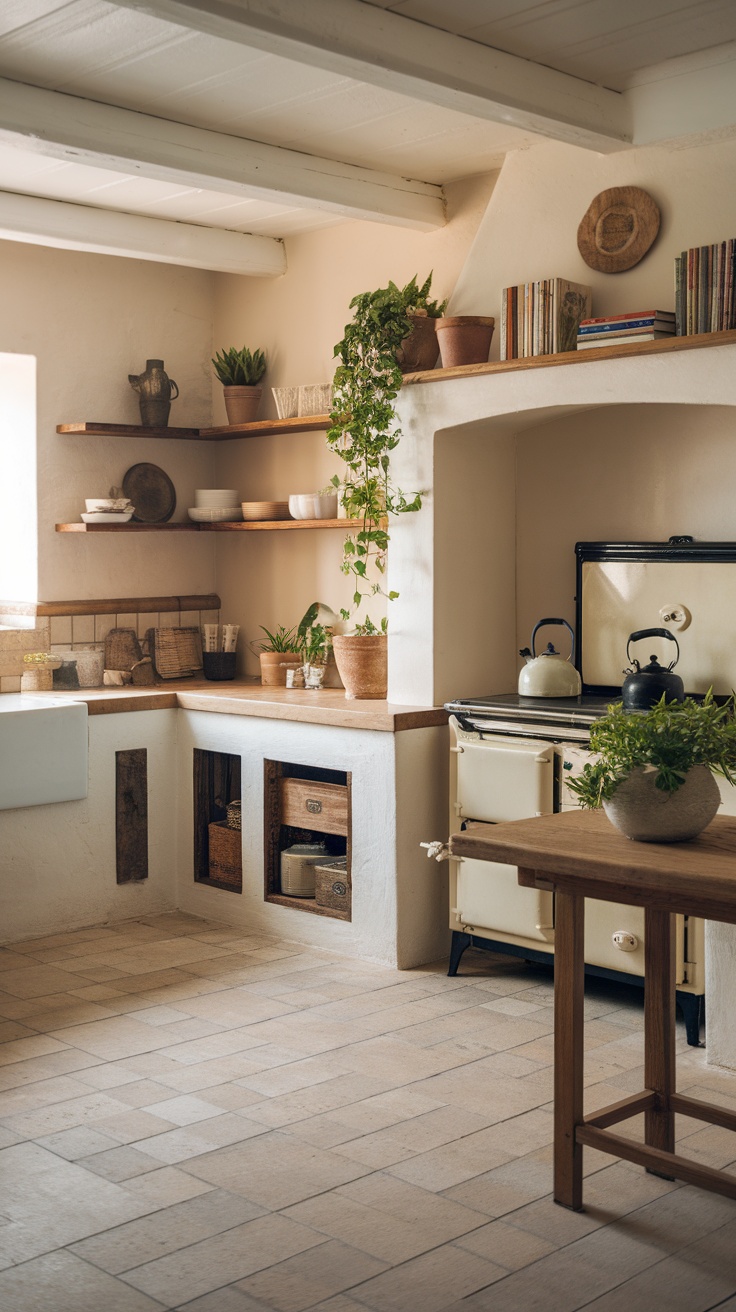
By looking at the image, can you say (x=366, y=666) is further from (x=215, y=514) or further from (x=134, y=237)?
(x=134, y=237)

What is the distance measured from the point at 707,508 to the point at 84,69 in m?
2.40

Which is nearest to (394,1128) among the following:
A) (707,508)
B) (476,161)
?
(707,508)

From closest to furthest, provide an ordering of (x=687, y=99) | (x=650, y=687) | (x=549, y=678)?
(x=687, y=99)
(x=650, y=687)
(x=549, y=678)

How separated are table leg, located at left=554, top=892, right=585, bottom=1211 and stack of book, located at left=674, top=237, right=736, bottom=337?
1978 millimetres

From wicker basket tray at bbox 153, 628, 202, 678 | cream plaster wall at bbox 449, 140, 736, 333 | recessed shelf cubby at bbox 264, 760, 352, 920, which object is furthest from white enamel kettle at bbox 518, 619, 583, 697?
wicker basket tray at bbox 153, 628, 202, 678

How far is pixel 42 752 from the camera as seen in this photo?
16.6ft

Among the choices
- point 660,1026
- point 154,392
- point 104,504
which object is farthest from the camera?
point 154,392

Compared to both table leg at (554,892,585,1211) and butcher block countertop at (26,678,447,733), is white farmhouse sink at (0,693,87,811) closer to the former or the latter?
butcher block countertop at (26,678,447,733)

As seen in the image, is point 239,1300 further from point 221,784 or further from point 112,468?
point 112,468

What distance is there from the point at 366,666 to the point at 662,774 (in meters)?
2.52

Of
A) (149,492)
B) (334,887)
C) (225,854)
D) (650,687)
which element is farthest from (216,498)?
(650,687)

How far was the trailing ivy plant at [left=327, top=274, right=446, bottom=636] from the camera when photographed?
189 inches

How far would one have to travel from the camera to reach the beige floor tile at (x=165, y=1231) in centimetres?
269

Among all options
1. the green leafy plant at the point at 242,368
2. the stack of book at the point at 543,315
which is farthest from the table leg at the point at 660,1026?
the green leafy plant at the point at 242,368
